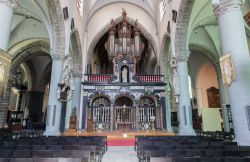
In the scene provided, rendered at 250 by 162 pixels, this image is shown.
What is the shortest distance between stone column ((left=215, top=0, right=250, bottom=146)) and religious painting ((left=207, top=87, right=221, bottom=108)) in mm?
13847

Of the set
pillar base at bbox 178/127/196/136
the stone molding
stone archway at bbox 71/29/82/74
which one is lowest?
pillar base at bbox 178/127/196/136

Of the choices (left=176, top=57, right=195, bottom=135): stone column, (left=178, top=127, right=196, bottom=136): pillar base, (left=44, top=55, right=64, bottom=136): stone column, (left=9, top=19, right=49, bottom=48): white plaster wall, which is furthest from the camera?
(left=9, top=19, right=49, bottom=48): white plaster wall


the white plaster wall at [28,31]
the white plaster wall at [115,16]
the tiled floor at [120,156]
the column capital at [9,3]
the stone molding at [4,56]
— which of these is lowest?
the tiled floor at [120,156]

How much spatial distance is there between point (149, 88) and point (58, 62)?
8.81 m

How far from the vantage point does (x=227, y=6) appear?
5.76 metres

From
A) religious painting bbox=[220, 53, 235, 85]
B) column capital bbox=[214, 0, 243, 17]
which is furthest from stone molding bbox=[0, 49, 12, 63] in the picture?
column capital bbox=[214, 0, 243, 17]

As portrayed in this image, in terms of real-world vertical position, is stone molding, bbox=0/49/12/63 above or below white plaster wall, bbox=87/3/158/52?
below

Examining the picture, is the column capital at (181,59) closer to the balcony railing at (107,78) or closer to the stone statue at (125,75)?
the balcony railing at (107,78)

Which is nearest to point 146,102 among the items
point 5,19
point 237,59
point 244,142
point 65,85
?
point 65,85

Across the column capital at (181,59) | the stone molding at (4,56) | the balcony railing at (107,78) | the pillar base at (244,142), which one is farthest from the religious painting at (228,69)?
the balcony railing at (107,78)

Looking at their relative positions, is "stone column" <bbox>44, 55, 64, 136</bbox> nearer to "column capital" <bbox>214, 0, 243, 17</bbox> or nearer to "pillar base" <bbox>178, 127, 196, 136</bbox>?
"pillar base" <bbox>178, 127, 196, 136</bbox>

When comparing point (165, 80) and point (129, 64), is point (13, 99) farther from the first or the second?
point (165, 80)

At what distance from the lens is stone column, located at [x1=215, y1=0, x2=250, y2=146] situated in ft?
16.6

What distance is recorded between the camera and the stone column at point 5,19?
529 cm
